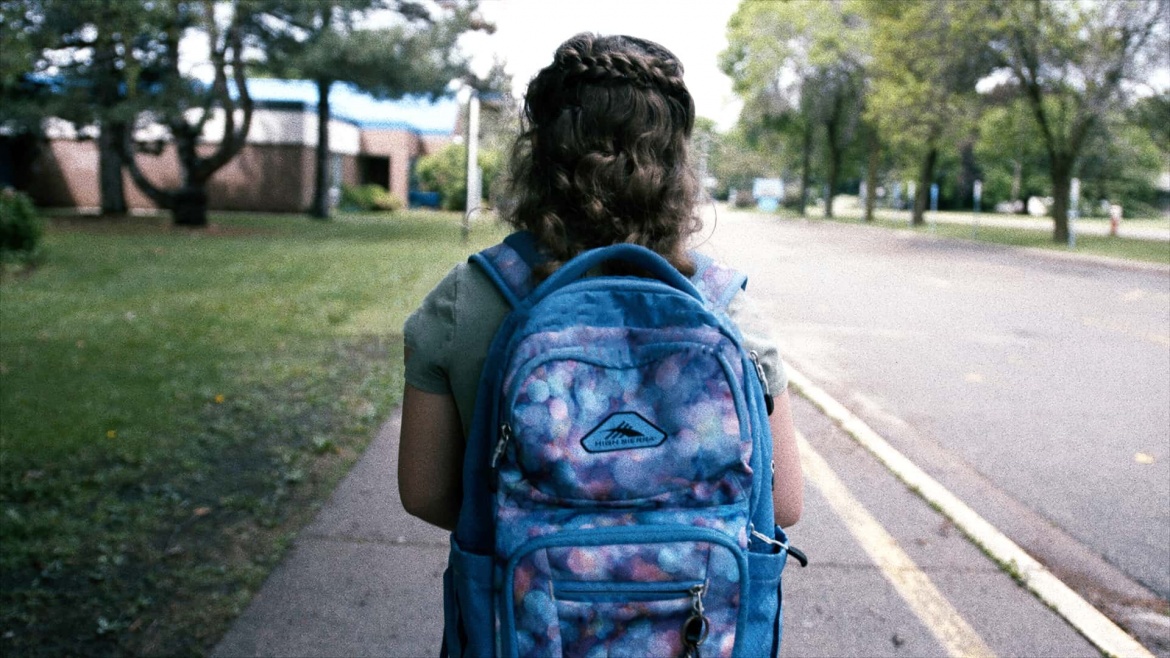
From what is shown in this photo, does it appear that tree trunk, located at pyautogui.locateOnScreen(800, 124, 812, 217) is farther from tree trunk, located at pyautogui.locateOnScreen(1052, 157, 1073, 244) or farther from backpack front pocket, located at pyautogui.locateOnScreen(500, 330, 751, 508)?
backpack front pocket, located at pyautogui.locateOnScreen(500, 330, 751, 508)

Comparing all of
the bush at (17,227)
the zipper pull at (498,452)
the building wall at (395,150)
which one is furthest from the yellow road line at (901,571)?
the building wall at (395,150)

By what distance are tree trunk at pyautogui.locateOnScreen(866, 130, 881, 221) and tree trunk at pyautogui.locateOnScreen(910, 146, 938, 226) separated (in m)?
0.27

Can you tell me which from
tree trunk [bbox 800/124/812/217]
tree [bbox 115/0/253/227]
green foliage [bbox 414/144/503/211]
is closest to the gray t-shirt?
tree trunk [bbox 800/124/812/217]

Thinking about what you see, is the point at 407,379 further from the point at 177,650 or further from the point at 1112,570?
the point at 1112,570

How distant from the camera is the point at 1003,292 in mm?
10422

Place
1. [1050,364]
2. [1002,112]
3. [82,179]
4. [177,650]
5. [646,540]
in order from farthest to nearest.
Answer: [82,179] → [1050,364] → [1002,112] → [177,650] → [646,540]

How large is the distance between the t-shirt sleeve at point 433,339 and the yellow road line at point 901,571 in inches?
96.1

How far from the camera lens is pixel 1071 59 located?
305 cm

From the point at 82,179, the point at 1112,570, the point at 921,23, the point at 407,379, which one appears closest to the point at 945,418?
the point at 1112,570

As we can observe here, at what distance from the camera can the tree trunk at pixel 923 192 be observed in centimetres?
568

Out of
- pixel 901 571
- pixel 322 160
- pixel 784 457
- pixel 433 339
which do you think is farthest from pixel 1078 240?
pixel 322 160

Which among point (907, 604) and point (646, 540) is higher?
point (646, 540)

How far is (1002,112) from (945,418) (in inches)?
134

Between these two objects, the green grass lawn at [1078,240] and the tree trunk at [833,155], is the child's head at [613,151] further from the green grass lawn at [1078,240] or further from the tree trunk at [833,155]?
the tree trunk at [833,155]
